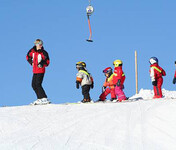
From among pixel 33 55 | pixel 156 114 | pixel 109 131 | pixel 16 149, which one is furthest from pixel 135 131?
pixel 33 55

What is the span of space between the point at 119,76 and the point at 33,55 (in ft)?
9.17

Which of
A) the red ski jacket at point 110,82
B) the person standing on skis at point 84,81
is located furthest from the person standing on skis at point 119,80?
the person standing on skis at point 84,81

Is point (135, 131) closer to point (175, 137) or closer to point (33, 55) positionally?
point (175, 137)

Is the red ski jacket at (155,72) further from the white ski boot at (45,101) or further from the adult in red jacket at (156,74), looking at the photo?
the white ski boot at (45,101)

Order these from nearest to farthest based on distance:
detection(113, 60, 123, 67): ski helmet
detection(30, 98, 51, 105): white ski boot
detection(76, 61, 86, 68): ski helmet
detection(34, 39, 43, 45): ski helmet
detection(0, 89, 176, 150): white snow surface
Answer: detection(0, 89, 176, 150): white snow surface
detection(30, 98, 51, 105): white ski boot
detection(34, 39, 43, 45): ski helmet
detection(76, 61, 86, 68): ski helmet
detection(113, 60, 123, 67): ski helmet

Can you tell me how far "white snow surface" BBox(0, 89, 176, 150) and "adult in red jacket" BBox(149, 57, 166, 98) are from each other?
10.6 ft

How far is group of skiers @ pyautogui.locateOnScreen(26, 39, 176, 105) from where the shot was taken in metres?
14.9

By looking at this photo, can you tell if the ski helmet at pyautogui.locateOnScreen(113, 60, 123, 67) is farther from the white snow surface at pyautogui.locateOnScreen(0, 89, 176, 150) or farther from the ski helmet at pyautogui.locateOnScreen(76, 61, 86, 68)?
the white snow surface at pyautogui.locateOnScreen(0, 89, 176, 150)

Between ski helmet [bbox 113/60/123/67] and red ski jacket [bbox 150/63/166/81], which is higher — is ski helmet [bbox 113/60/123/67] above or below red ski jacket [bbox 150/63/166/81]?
above

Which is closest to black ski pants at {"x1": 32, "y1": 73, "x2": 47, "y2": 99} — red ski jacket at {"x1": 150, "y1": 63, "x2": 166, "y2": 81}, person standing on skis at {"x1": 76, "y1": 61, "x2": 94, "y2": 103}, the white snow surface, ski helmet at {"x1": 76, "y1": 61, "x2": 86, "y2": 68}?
person standing on skis at {"x1": 76, "y1": 61, "x2": 94, "y2": 103}

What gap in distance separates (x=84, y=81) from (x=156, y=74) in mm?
2268

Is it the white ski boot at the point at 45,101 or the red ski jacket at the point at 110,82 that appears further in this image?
the red ski jacket at the point at 110,82

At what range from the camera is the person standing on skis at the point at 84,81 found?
615 inches

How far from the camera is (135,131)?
9.51 m
